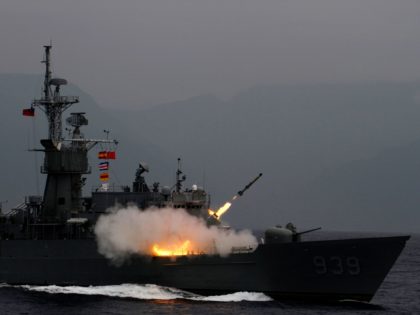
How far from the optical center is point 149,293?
131 ft

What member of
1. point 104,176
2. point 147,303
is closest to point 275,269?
point 147,303

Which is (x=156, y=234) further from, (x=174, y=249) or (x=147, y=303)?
(x=147, y=303)

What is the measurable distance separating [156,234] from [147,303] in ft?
12.6

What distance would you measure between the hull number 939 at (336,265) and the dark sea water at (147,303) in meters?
1.65

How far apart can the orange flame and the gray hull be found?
46 cm

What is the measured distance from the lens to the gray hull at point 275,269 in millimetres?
37469

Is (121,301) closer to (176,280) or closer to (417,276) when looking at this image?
(176,280)

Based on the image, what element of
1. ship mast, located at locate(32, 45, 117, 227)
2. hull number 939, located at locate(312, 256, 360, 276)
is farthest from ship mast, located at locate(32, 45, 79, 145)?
hull number 939, located at locate(312, 256, 360, 276)

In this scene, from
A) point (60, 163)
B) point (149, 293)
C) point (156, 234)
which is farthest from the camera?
point (60, 163)

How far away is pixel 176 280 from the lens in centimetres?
3978

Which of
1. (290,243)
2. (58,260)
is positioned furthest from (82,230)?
(290,243)

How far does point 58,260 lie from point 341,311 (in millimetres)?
15460

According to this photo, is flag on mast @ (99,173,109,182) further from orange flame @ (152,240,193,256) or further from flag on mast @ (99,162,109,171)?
orange flame @ (152,240,193,256)

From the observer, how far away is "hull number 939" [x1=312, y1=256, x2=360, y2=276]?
1483 inches
